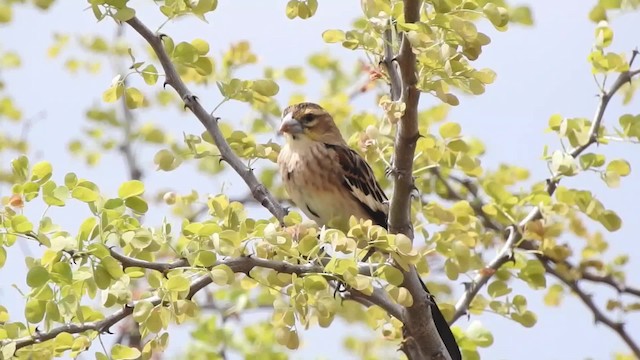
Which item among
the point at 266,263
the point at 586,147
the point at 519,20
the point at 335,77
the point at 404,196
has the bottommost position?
the point at 266,263

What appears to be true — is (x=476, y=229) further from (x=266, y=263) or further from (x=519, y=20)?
(x=266, y=263)

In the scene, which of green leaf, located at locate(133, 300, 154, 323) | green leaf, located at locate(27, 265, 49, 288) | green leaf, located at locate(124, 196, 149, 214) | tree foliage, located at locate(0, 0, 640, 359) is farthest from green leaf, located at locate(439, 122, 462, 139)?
green leaf, located at locate(27, 265, 49, 288)

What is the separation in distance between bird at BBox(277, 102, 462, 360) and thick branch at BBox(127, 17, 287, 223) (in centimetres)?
100

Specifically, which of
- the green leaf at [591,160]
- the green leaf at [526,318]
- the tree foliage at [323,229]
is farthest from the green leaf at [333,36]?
the green leaf at [526,318]

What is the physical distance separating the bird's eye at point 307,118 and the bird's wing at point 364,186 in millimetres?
174

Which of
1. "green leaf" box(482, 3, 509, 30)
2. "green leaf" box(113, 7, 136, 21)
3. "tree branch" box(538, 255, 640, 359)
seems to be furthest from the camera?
"tree branch" box(538, 255, 640, 359)

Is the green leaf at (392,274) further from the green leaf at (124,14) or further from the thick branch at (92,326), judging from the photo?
the green leaf at (124,14)

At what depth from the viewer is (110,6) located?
2682mm

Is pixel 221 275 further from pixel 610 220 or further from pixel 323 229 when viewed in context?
pixel 610 220

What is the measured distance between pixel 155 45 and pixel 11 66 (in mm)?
4029

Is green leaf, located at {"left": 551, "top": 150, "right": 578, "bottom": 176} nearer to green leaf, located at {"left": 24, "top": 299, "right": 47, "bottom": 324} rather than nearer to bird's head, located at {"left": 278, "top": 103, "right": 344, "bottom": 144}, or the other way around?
bird's head, located at {"left": 278, "top": 103, "right": 344, "bottom": 144}

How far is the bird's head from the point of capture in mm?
4531

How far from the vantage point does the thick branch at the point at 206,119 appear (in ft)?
9.59

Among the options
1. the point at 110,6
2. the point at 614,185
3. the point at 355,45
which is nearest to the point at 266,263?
the point at 355,45
